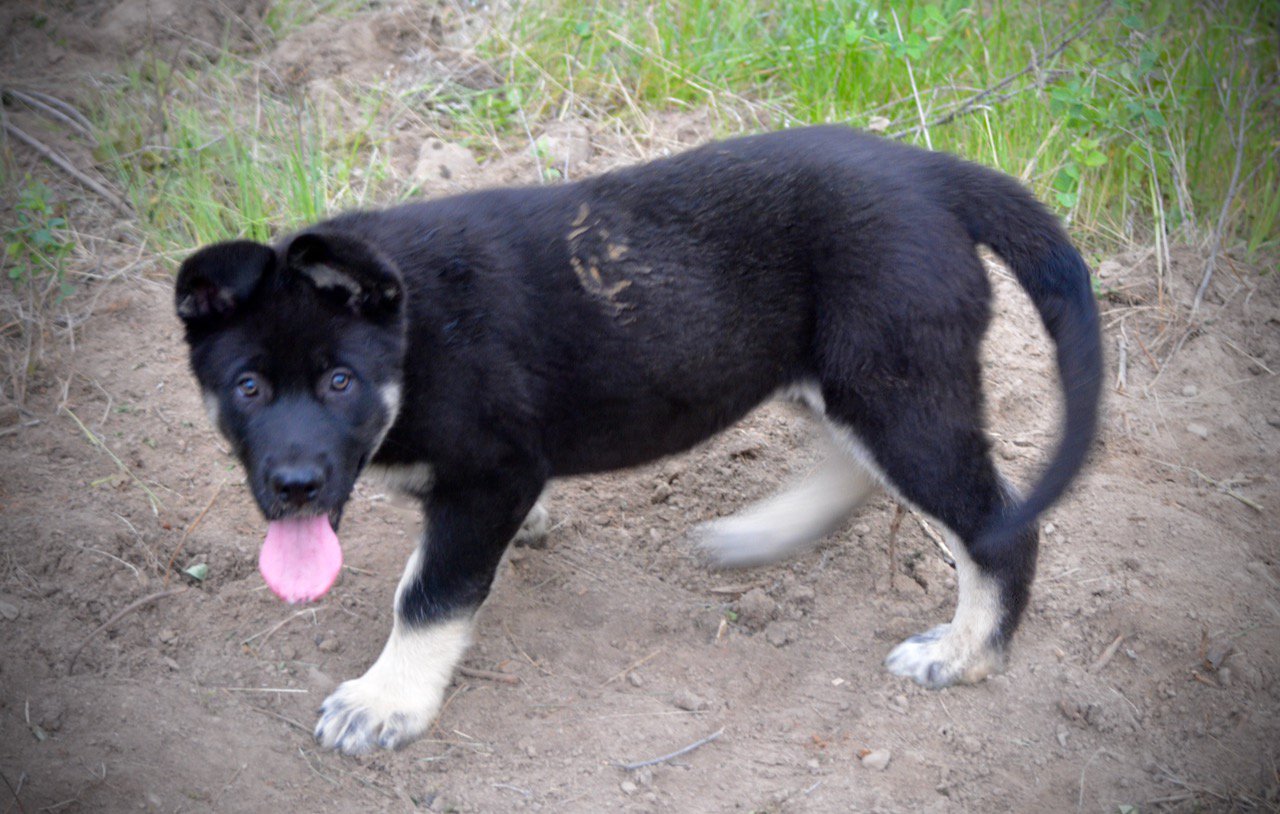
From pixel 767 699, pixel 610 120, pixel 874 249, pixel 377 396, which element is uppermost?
pixel 874 249

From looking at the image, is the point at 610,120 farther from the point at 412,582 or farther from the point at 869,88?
the point at 412,582

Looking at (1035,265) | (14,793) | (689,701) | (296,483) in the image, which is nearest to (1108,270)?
(1035,265)

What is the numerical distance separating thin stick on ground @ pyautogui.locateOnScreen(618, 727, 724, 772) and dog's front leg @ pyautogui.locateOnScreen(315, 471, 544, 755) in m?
0.62

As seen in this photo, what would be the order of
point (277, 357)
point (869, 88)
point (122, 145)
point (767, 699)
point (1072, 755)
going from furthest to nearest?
point (869, 88)
point (122, 145)
point (767, 699)
point (1072, 755)
point (277, 357)

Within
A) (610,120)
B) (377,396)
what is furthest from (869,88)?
(377,396)

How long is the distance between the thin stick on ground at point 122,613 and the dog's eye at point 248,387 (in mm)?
1134

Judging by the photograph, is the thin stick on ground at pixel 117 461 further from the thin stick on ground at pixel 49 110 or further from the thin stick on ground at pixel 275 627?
the thin stick on ground at pixel 49 110

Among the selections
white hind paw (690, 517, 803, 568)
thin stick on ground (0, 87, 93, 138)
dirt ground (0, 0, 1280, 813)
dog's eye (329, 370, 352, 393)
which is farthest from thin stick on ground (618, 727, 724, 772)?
thin stick on ground (0, 87, 93, 138)

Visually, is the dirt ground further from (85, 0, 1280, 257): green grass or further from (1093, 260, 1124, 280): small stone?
(85, 0, 1280, 257): green grass

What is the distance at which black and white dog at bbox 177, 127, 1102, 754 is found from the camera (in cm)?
319

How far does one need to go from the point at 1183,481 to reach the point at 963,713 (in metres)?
1.63

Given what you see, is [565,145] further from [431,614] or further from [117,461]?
[431,614]

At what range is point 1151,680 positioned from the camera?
140 inches

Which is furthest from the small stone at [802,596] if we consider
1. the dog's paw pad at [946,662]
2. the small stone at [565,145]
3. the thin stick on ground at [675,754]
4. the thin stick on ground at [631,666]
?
the small stone at [565,145]
